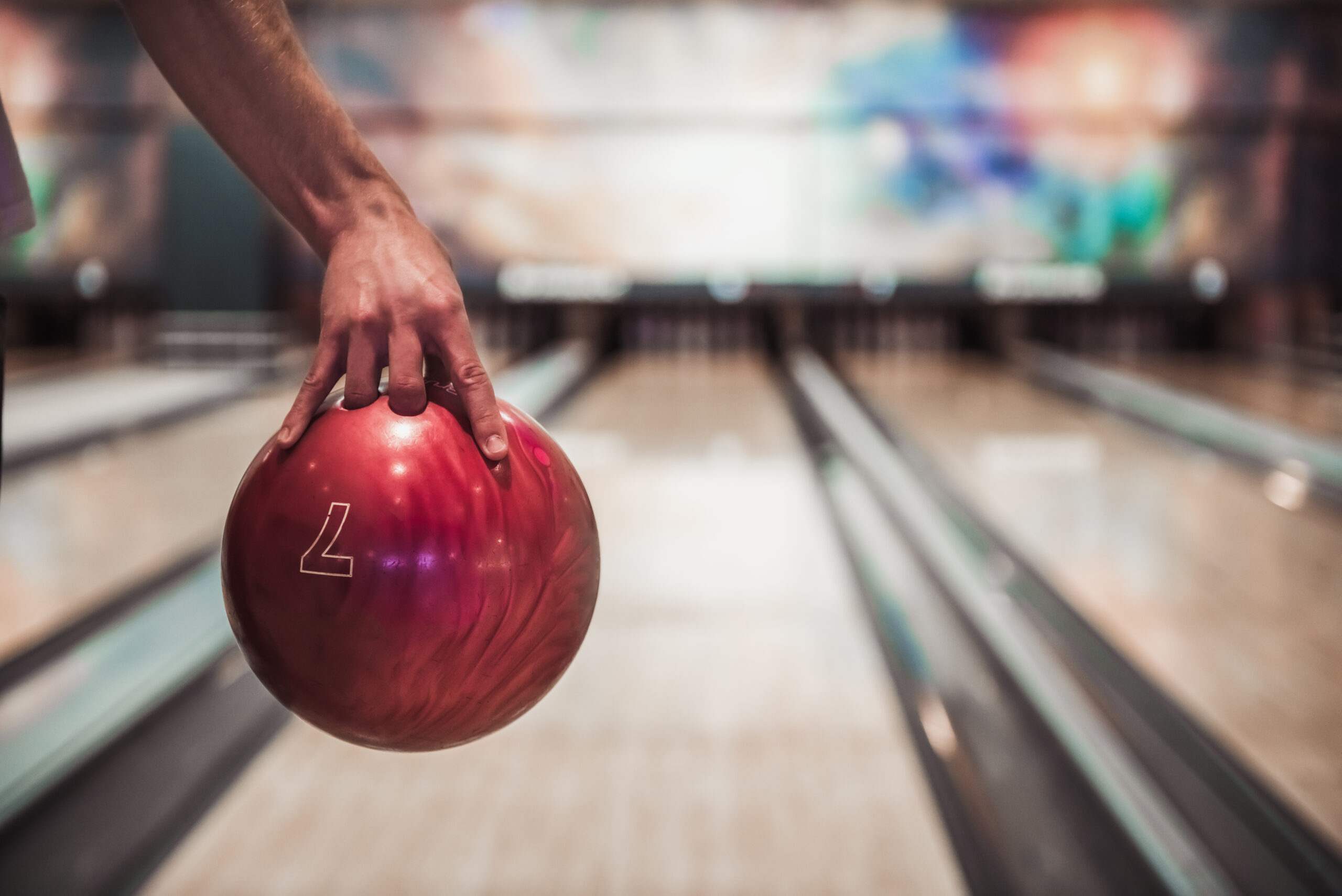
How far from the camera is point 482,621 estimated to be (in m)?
0.74

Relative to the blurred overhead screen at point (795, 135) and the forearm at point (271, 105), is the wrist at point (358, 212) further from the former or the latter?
the blurred overhead screen at point (795, 135)

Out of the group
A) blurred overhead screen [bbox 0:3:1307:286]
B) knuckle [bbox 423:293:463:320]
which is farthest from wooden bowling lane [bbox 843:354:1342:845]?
blurred overhead screen [bbox 0:3:1307:286]

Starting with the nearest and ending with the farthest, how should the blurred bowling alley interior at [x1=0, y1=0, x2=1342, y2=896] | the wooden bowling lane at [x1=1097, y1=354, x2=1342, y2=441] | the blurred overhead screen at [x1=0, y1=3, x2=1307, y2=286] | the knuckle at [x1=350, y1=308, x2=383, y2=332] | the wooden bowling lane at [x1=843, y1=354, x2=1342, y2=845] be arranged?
the knuckle at [x1=350, y1=308, x2=383, y2=332] < the blurred bowling alley interior at [x1=0, y1=0, x2=1342, y2=896] < the wooden bowling lane at [x1=843, y1=354, x2=1342, y2=845] < the wooden bowling lane at [x1=1097, y1=354, x2=1342, y2=441] < the blurred overhead screen at [x1=0, y1=3, x2=1307, y2=286]

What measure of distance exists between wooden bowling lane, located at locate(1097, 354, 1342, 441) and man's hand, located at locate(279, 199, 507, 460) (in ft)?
10.9

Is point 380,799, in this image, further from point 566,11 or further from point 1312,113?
point 1312,113

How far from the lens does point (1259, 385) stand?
4.64 metres

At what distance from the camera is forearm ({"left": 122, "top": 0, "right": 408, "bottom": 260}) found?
72 centimetres

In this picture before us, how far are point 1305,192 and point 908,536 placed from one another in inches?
182

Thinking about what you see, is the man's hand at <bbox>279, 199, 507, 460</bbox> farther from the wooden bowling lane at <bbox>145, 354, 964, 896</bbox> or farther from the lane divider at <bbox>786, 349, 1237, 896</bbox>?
the lane divider at <bbox>786, 349, 1237, 896</bbox>

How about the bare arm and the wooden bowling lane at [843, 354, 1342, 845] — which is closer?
the bare arm

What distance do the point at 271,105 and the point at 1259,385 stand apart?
187 inches

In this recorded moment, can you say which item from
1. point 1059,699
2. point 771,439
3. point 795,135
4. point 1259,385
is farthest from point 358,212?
point 795,135

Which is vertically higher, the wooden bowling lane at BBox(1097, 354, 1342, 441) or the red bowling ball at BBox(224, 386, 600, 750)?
the red bowling ball at BBox(224, 386, 600, 750)

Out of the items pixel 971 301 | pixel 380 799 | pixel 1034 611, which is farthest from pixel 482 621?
pixel 971 301
